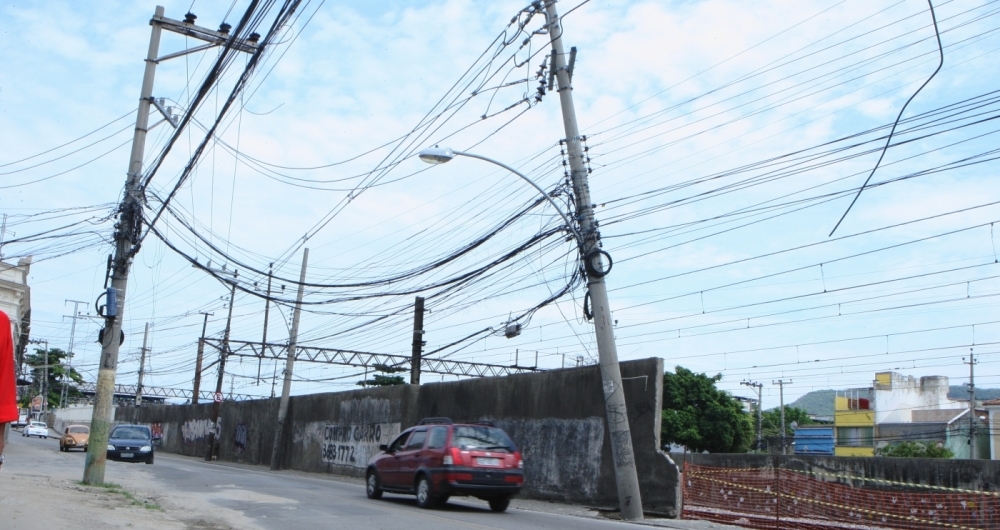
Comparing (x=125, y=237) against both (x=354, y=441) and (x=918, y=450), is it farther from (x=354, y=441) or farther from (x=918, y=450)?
(x=918, y=450)

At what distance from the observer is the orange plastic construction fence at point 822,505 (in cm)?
1445

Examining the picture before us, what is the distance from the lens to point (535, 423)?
19938mm

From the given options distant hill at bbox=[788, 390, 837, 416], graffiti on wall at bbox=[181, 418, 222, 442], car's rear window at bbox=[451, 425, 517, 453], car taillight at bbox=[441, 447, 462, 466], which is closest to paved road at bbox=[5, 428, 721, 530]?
car taillight at bbox=[441, 447, 462, 466]

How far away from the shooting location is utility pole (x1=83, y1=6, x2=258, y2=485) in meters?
16.8

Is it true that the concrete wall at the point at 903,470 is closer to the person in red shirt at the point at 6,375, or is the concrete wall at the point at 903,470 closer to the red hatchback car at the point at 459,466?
the red hatchback car at the point at 459,466

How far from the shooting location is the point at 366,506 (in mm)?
14727

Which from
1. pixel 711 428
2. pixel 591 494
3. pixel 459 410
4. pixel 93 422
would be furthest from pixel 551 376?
pixel 711 428

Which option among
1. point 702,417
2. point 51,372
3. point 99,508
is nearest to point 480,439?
point 99,508

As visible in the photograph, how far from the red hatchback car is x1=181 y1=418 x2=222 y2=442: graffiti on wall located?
31.9 metres

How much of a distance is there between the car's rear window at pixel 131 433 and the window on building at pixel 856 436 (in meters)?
48.2

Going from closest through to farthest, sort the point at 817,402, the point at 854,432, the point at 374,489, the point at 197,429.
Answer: the point at 374,489, the point at 197,429, the point at 854,432, the point at 817,402

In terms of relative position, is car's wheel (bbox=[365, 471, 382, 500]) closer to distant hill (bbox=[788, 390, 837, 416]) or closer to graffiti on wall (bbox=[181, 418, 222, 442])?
graffiti on wall (bbox=[181, 418, 222, 442])

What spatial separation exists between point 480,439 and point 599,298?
3280 millimetres

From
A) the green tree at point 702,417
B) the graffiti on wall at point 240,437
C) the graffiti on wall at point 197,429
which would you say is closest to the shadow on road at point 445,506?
the graffiti on wall at point 240,437
